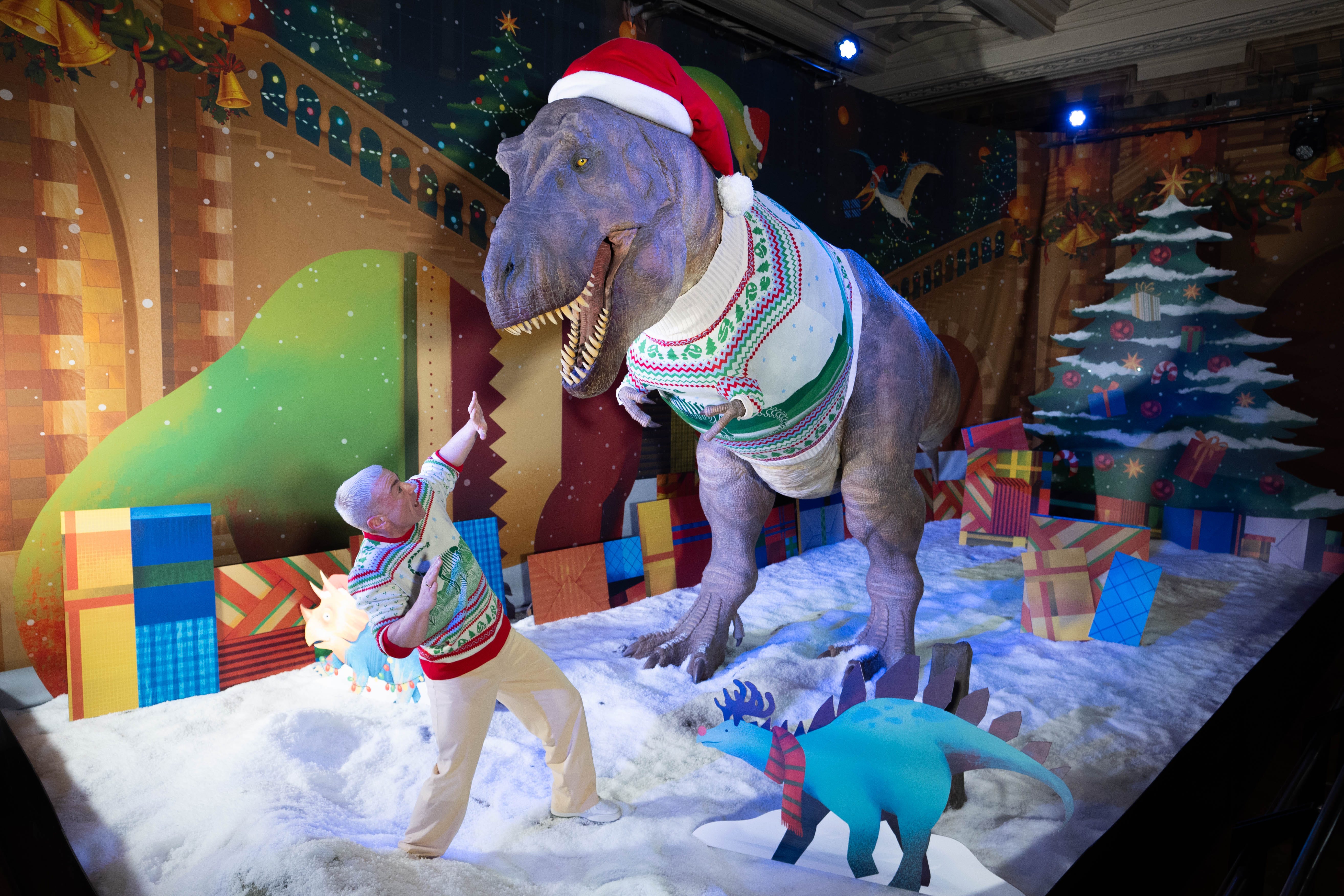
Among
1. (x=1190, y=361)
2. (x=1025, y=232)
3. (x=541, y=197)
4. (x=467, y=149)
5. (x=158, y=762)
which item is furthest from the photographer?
(x=1025, y=232)

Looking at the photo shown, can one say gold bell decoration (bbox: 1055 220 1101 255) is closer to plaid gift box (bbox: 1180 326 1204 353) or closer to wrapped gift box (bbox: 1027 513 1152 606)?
plaid gift box (bbox: 1180 326 1204 353)

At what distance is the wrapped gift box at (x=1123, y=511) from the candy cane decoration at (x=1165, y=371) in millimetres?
622

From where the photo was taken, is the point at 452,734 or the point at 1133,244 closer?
the point at 452,734

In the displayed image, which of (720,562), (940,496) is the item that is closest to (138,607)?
(720,562)

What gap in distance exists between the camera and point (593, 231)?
1069 millimetres

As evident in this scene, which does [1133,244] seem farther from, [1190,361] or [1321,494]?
[1321,494]

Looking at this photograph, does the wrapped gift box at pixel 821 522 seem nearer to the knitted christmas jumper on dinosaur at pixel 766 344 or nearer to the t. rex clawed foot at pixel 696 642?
the t. rex clawed foot at pixel 696 642

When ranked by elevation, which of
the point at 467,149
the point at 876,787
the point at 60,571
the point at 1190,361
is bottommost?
the point at 876,787

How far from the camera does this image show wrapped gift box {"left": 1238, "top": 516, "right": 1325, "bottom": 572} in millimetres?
3193

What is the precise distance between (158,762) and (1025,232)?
14.4ft

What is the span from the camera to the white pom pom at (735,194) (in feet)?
4.15

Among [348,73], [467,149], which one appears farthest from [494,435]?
[348,73]

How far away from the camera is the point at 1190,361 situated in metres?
3.62

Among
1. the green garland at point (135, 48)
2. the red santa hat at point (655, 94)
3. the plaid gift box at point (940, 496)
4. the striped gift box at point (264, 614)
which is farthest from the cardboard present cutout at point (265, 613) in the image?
the plaid gift box at point (940, 496)
